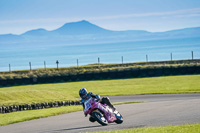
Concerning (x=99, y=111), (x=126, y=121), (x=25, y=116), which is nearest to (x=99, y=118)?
(x=99, y=111)

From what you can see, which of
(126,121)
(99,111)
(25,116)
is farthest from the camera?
(25,116)

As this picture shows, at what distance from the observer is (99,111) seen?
45.4 ft

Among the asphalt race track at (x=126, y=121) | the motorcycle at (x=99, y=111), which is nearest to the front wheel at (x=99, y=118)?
the motorcycle at (x=99, y=111)

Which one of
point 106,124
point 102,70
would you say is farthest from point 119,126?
point 102,70

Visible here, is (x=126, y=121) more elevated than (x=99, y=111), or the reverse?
(x=99, y=111)

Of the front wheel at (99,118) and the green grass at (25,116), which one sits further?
the green grass at (25,116)

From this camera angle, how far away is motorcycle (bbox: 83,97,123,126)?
13.8m

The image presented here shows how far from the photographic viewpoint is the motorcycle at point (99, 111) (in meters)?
13.8

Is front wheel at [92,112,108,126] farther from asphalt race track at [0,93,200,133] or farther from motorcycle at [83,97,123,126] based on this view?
asphalt race track at [0,93,200,133]

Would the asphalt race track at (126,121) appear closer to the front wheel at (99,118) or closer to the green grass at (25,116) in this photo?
the front wheel at (99,118)

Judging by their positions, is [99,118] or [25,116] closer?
[99,118]

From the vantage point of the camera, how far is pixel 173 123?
47.3 ft

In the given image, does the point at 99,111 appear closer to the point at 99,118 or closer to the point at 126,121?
the point at 99,118

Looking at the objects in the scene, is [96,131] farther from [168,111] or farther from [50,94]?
[50,94]
